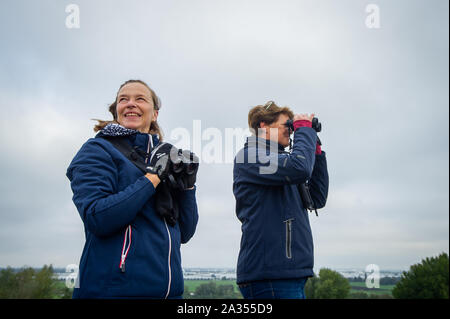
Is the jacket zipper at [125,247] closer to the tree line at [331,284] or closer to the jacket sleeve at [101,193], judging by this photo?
the jacket sleeve at [101,193]

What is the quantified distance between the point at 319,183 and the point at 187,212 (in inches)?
90.4

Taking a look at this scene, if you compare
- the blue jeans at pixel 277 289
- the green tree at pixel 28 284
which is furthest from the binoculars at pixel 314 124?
the green tree at pixel 28 284

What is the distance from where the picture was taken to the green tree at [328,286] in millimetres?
98006

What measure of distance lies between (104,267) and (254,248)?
172 cm

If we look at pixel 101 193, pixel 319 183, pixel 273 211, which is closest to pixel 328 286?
pixel 319 183

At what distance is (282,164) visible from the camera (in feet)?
12.5

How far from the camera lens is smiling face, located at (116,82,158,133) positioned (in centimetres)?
319

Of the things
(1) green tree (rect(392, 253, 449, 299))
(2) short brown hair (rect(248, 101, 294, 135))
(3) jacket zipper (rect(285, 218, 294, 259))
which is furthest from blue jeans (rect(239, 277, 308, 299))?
(1) green tree (rect(392, 253, 449, 299))

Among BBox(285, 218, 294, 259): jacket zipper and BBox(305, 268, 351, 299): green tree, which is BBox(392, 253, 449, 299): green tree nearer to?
BBox(305, 268, 351, 299): green tree

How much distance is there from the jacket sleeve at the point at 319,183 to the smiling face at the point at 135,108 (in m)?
2.43

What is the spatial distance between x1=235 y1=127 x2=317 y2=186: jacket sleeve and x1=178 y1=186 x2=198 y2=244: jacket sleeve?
106 centimetres
